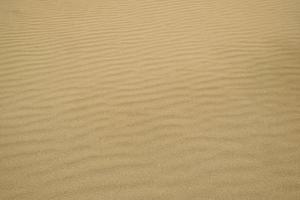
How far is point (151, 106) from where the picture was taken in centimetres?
365

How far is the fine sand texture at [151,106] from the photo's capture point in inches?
110

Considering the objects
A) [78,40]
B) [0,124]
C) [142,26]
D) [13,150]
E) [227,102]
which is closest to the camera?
[13,150]

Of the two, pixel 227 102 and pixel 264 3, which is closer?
pixel 227 102

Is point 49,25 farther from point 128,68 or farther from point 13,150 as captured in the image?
point 13,150

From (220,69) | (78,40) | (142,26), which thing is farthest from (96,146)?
(142,26)

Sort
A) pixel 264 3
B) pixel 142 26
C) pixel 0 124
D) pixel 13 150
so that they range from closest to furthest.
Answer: pixel 13 150 < pixel 0 124 < pixel 142 26 < pixel 264 3

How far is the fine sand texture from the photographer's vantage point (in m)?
2.79

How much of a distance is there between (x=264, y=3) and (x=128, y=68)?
12.2ft

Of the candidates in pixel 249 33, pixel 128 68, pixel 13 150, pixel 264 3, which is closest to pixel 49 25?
pixel 128 68

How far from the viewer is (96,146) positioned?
3.15 m

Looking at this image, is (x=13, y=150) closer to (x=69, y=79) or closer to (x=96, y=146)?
(x=96, y=146)

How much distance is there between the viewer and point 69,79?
4.16 m

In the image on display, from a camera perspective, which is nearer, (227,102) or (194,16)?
(227,102)

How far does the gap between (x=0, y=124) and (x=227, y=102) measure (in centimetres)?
273
